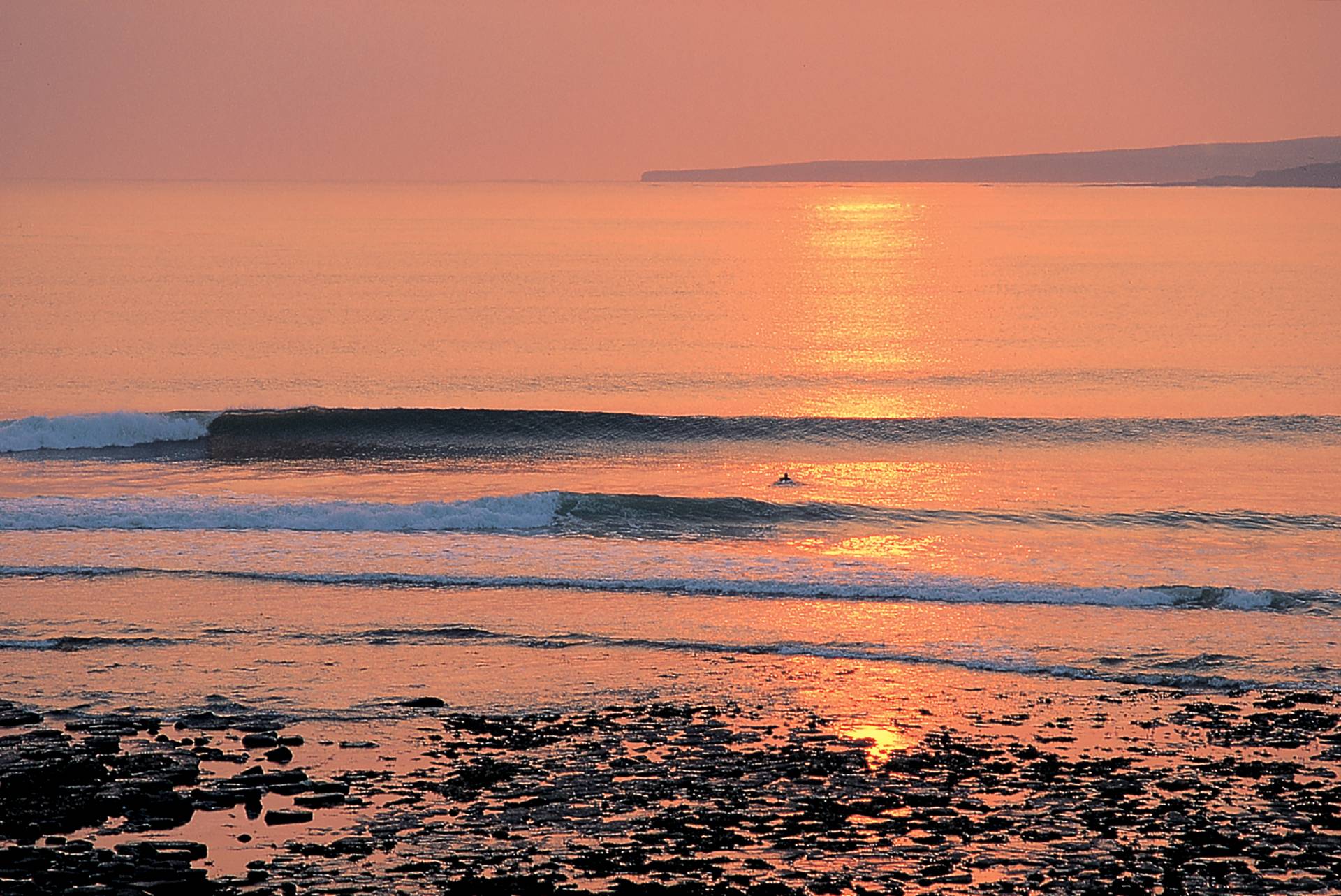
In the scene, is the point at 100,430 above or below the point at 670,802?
above

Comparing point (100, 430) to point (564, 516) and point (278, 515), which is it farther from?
point (564, 516)

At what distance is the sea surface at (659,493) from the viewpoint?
1827 cm

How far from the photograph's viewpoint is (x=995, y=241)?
13488 centimetres

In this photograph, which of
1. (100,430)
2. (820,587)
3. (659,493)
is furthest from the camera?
(100,430)

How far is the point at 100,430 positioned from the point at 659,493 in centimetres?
1435

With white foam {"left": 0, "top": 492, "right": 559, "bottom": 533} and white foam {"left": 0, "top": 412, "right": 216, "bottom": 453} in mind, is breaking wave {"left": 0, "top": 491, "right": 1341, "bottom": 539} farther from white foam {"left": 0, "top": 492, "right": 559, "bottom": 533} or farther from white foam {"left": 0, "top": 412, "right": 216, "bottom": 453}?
white foam {"left": 0, "top": 412, "right": 216, "bottom": 453}

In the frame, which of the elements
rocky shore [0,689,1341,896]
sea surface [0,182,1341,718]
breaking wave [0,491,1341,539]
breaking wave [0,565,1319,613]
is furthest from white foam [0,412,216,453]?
rocky shore [0,689,1341,896]

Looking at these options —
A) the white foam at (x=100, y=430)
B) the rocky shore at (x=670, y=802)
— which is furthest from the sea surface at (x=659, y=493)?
the rocky shore at (x=670, y=802)

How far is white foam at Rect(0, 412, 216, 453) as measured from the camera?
36094 mm

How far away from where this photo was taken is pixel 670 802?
13125 mm

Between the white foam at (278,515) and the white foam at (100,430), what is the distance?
27.9ft

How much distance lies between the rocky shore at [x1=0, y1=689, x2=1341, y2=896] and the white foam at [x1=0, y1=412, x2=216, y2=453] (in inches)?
861

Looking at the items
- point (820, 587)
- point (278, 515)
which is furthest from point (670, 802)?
point (278, 515)

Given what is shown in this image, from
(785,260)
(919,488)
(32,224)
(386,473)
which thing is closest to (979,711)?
(919,488)
